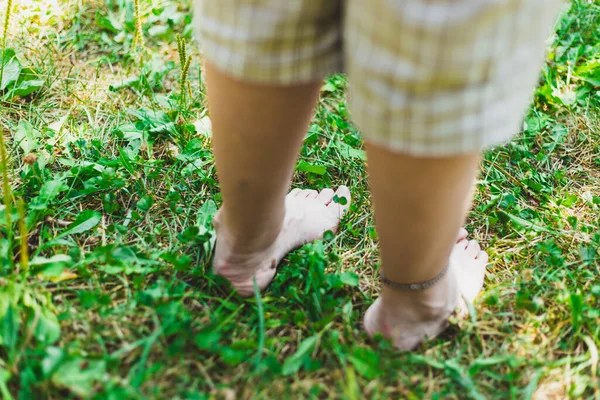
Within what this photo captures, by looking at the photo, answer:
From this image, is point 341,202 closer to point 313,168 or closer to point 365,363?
point 313,168

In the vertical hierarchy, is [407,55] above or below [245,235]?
above

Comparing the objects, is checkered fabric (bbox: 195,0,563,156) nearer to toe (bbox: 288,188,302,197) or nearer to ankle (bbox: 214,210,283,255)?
ankle (bbox: 214,210,283,255)

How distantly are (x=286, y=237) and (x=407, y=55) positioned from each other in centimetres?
72

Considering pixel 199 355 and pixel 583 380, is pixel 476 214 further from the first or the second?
pixel 199 355

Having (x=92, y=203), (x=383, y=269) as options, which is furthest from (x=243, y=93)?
(x=92, y=203)

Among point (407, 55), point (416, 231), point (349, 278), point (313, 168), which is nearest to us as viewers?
point (407, 55)

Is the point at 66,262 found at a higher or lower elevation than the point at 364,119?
lower

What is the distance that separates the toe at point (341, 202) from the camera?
4.81 feet

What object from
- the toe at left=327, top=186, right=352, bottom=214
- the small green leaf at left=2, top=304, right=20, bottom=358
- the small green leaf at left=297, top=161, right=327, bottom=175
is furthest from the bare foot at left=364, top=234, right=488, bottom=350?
the small green leaf at left=2, top=304, right=20, bottom=358

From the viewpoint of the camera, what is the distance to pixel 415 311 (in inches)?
43.7

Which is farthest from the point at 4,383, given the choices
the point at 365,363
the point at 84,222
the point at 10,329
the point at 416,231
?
the point at 416,231

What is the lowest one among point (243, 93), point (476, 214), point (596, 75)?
point (476, 214)

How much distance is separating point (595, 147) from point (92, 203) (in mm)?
1507

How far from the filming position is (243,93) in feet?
2.86
